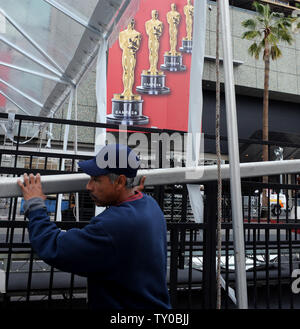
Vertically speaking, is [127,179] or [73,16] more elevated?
[73,16]

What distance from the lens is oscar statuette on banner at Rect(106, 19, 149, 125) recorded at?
17.9 metres

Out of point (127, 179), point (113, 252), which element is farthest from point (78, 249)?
point (127, 179)

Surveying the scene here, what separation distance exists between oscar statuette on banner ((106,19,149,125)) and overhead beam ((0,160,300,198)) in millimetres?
15988

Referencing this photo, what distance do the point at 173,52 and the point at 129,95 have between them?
3466 mm

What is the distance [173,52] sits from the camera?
17.9m

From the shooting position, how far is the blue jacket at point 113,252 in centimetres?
133

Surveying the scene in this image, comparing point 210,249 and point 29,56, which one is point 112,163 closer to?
point 210,249

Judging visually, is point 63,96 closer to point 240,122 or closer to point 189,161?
point 189,161

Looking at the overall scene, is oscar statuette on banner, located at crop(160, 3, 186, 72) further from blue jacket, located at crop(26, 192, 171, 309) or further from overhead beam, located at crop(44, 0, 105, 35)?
blue jacket, located at crop(26, 192, 171, 309)

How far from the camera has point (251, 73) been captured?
76.9 feet

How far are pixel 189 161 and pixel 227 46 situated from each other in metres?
1.66

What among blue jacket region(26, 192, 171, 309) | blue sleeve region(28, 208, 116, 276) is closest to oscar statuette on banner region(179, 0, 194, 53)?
blue jacket region(26, 192, 171, 309)

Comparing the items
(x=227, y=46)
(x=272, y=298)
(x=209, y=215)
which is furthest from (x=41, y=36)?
(x=272, y=298)

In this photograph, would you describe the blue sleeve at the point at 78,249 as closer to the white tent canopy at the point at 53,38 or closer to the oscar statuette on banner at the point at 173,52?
the white tent canopy at the point at 53,38
